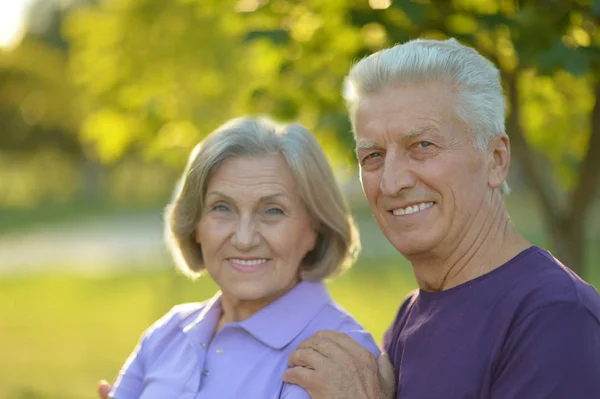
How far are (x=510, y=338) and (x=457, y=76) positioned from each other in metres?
0.78

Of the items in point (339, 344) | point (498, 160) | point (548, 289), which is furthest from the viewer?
point (339, 344)

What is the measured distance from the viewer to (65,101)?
24062 mm

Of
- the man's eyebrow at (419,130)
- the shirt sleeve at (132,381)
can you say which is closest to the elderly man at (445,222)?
the man's eyebrow at (419,130)

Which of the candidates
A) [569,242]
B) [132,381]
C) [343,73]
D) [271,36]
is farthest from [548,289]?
[343,73]

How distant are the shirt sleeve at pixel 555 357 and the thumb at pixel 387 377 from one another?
51cm

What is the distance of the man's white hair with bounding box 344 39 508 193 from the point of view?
2.44m

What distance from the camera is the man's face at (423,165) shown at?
2439mm

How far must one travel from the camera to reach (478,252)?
8.19 feet

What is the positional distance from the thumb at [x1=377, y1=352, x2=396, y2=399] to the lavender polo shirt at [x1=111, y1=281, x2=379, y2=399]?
19 cm

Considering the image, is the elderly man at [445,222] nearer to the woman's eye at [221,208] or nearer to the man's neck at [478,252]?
the man's neck at [478,252]

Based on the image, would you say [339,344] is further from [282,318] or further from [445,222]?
[445,222]

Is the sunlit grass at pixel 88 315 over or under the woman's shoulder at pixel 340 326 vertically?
under

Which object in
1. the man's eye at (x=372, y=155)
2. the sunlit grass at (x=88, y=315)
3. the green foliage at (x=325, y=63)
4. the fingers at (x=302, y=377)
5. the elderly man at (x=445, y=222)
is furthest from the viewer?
the sunlit grass at (x=88, y=315)

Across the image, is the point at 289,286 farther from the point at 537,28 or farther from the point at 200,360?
the point at 537,28
